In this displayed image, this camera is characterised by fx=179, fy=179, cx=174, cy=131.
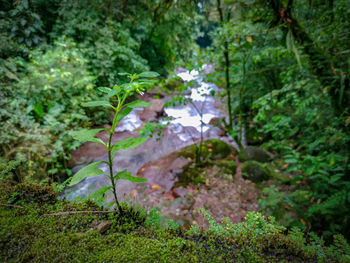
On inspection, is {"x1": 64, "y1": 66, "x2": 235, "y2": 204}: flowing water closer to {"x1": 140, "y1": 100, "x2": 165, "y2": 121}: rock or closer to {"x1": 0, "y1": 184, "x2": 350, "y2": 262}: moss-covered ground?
{"x1": 140, "y1": 100, "x2": 165, "y2": 121}: rock

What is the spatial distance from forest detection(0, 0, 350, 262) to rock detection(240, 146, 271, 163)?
1.2 inches

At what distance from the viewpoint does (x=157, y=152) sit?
4.91m

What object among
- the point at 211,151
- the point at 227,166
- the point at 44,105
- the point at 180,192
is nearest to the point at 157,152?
the point at 211,151

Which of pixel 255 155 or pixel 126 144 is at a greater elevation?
pixel 126 144

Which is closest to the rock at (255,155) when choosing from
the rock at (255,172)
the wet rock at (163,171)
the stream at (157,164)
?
the rock at (255,172)

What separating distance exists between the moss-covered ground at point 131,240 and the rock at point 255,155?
3.67 meters

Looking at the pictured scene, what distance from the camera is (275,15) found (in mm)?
2082

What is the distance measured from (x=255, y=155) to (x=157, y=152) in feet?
8.27

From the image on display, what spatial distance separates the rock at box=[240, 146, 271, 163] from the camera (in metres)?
4.42

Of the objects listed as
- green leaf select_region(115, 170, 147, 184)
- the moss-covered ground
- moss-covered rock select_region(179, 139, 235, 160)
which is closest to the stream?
moss-covered rock select_region(179, 139, 235, 160)

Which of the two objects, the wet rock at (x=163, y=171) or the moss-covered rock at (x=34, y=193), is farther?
the wet rock at (x=163, y=171)

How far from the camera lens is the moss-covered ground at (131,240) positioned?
0.68 metres

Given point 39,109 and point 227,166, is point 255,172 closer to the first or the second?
point 227,166

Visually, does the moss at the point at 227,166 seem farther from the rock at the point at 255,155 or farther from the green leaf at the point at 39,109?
the green leaf at the point at 39,109
